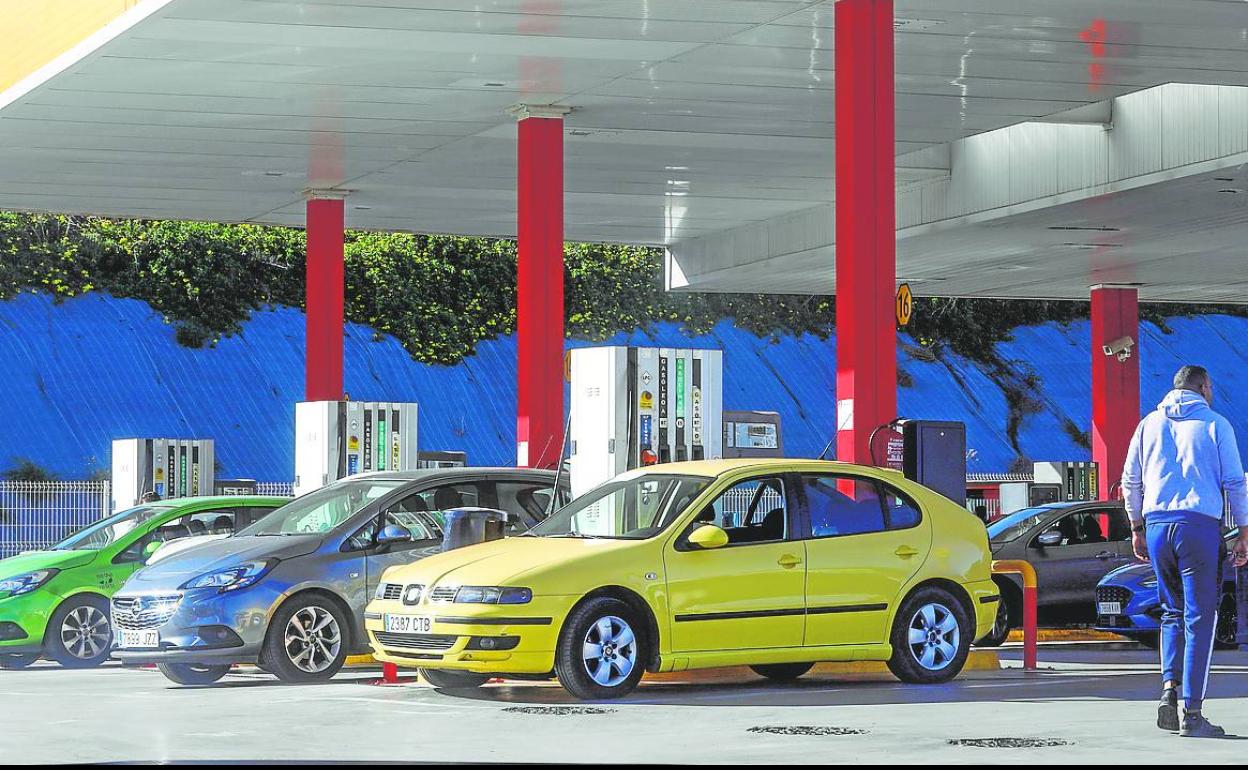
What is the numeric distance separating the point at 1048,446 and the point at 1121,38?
37.0 meters

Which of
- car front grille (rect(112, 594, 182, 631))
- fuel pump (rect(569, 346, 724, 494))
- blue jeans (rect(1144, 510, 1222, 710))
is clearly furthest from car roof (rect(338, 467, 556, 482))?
blue jeans (rect(1144, 510, 1222, 710))

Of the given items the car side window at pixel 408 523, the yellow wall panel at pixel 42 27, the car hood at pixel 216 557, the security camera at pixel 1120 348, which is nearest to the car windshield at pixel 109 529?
the car hood at pixel 216 557

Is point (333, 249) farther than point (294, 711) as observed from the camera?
Yes

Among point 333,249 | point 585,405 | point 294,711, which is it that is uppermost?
point 333,249

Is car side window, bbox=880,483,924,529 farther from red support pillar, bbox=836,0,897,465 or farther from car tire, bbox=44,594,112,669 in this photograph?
car tire, bbox=44,594,112,669

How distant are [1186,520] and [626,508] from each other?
15.3 ft

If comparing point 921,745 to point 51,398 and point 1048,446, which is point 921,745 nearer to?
point 51,398

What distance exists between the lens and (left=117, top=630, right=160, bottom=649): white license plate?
49.8ft

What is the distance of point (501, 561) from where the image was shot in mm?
13672

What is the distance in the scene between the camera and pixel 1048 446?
56250mm

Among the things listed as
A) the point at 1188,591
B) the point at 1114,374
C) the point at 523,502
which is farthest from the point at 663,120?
the point at 1114,374

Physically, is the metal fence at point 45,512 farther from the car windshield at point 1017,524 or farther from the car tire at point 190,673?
the car tire at point 190,673

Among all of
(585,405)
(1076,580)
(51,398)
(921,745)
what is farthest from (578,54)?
(51,398)

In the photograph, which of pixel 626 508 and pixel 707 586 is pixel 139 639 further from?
pixel 707 586
